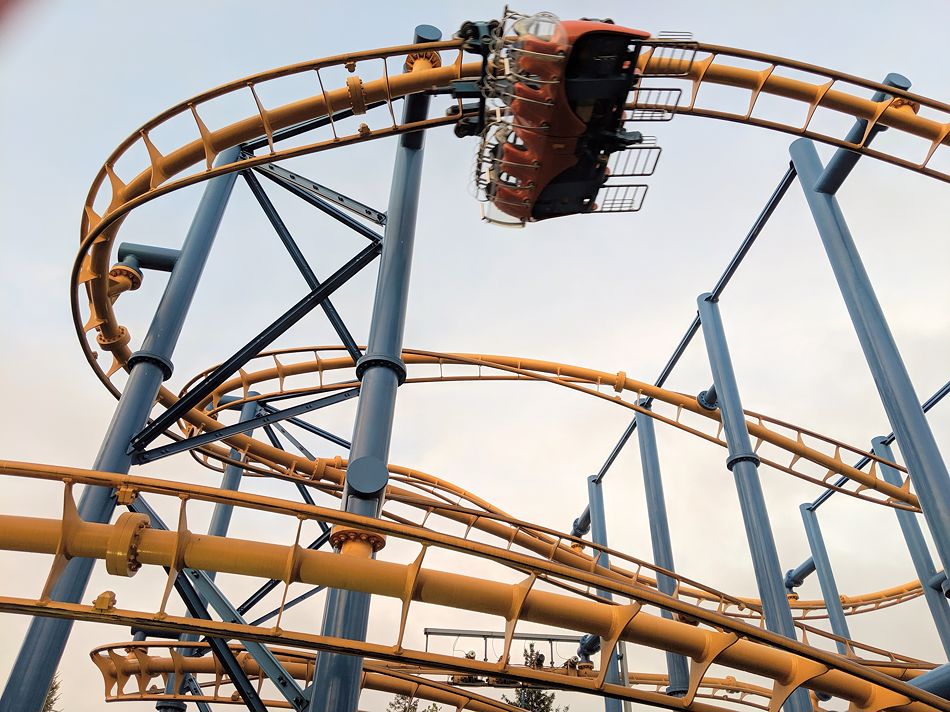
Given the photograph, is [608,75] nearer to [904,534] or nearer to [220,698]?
[220,698]

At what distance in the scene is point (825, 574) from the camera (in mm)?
17344

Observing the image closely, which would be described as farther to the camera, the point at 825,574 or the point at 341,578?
the point at 825,574

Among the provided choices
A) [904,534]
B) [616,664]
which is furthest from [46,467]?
[904,534]

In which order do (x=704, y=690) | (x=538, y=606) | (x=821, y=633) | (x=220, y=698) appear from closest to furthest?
(x=538, y=606)
(x=220, y=698)
(x=821, y=633)
(x=704, y=690)

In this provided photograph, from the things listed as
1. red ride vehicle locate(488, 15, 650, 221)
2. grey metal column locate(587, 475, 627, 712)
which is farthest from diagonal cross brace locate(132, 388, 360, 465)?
grey metal column locate(587, 475, 627, 712)

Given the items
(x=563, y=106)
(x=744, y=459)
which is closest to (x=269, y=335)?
(x=563, y=106)

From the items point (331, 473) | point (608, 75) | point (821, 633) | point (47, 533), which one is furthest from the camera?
point (331, 473)

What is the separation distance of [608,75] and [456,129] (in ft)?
5.61

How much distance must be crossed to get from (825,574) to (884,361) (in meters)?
11.2

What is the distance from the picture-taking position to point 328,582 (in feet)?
16.9

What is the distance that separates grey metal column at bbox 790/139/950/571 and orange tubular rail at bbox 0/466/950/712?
2718 mm

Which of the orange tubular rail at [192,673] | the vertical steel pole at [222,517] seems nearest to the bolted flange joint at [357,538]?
the orange tubular rail at [192,673]

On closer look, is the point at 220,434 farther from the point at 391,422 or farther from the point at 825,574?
the point at 825,574

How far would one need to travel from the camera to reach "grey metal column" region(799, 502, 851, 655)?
1691 cm
